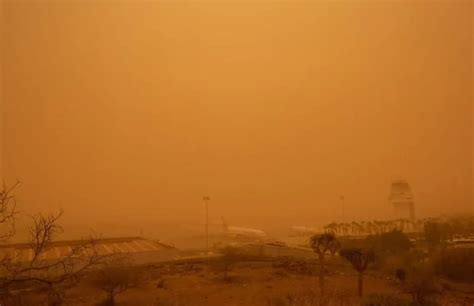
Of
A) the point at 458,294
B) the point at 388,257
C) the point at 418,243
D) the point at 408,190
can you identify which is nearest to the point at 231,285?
the point at 458,294

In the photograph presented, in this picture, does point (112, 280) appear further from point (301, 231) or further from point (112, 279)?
point (301, 231)

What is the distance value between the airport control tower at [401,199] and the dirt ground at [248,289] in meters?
78.1

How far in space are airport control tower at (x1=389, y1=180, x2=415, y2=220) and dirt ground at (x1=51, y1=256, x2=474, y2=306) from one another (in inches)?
3075

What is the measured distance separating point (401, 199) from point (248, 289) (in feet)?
286

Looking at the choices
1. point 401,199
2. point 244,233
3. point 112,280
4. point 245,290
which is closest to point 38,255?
point 112,280

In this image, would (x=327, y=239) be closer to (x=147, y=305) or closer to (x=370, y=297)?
(x=370, y=297)

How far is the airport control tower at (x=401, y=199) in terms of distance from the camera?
308 ft

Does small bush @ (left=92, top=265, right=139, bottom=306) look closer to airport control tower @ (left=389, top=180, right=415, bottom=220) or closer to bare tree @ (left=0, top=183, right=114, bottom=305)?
bare tree @ (left=0, top=183, right=114, bottom=305)

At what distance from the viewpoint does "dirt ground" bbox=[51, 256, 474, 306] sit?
14.8 meters

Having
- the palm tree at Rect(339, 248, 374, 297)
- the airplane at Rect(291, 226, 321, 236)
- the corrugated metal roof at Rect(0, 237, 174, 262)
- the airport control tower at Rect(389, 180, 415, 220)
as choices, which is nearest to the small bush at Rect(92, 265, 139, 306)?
the palm tree at Rect(339, 248, 374, 297)

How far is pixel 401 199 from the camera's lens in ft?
313

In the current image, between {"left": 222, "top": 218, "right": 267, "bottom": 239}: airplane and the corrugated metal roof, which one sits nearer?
the corrugated metal roof

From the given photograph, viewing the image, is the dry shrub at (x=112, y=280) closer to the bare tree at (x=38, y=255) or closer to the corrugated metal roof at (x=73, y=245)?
the bare tree at (x=38, y=255)

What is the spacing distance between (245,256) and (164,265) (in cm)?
515
